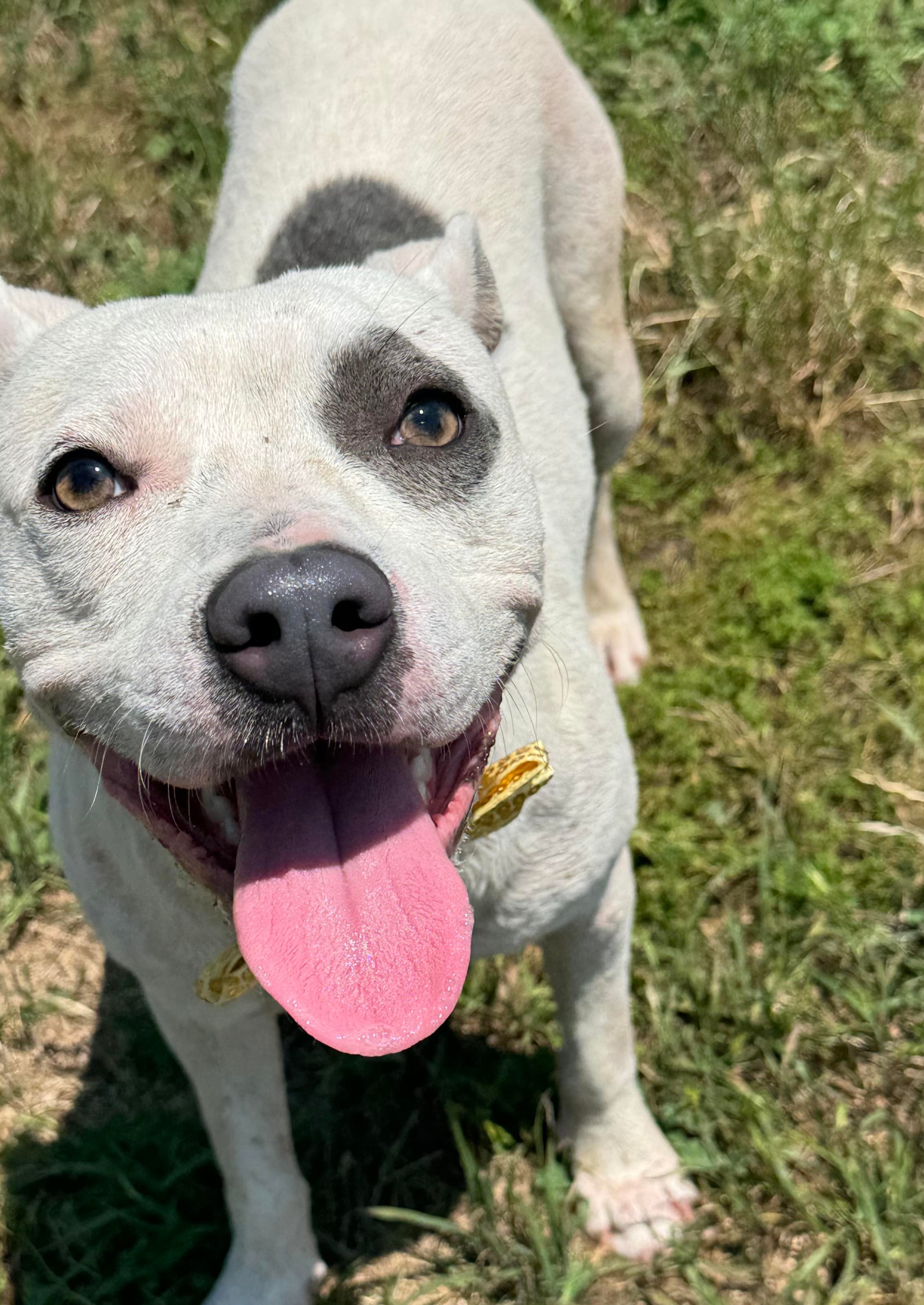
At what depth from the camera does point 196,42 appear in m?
6.27

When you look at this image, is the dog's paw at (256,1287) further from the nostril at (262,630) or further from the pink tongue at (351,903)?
the nostril at (262,630)

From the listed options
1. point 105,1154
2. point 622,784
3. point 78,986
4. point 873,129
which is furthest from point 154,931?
point 873,129

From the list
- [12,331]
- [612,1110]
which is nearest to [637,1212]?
[612,1110]

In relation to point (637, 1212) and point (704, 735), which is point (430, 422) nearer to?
point (637, 1212)

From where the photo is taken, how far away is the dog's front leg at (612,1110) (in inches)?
133

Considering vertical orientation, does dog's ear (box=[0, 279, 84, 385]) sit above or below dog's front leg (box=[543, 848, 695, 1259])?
above

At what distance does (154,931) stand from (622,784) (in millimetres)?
1117

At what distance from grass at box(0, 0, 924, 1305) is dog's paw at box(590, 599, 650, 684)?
0.11 m

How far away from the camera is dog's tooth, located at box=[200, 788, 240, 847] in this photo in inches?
91.3

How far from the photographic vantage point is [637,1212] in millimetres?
3590

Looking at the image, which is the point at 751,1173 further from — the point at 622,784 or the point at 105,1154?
the point at 105,1154

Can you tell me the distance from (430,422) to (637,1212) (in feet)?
7.60

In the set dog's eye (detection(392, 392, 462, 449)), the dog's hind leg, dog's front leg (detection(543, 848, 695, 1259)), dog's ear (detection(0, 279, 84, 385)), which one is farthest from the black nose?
the dog's hind leg

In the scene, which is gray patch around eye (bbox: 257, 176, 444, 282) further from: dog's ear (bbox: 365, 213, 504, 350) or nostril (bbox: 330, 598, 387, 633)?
nostril (bbox: 330, 598, 387, 633)
